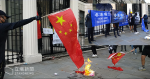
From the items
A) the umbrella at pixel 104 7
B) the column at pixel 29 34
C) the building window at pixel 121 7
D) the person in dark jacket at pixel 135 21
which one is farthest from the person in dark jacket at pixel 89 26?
the column at pixel 29 34

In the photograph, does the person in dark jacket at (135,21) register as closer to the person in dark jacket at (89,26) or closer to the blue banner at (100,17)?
the blue banner at (100,17)

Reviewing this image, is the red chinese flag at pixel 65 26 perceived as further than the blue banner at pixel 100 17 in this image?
Yes

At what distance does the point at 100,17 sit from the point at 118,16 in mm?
568

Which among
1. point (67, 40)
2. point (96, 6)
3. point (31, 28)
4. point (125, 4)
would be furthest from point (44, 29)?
point (125, 4)

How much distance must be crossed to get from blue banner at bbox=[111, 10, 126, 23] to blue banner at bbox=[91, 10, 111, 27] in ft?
0.36

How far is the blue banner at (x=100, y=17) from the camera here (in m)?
3.40

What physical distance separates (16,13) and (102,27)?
7.54 meters

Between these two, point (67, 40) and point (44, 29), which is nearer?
point (67, 40)

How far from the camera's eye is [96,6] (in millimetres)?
3523

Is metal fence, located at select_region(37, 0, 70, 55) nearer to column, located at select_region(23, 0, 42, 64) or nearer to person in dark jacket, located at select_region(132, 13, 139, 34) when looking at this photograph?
column, located at select_region(23, 0, 42, 64)

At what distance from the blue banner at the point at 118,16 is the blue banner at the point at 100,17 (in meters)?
0.11

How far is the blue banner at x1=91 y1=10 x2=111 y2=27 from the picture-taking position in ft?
11.2

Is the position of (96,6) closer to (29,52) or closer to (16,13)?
(29,52)

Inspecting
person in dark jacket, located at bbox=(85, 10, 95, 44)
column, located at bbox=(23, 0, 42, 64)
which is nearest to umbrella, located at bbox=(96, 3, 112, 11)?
person in dark jacket, located at bbox=(85, 10, 95, 44)
